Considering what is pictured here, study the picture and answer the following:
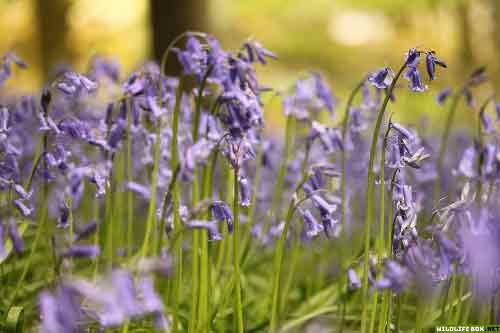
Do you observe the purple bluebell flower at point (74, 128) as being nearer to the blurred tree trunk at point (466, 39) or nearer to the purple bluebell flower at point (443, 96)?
the purple bluebell flower at point (443, 96)

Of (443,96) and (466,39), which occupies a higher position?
(466,39)

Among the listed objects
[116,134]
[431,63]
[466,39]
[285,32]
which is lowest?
[116,134]

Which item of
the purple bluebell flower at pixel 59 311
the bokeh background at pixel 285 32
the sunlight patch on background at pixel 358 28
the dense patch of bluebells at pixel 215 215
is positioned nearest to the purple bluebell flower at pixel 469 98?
the dense patch of bluebells at pixel 215 215

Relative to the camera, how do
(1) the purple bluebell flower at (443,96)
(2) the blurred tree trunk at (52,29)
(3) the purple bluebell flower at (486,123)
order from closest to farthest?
(3) the purple bluebell flower at (486,123), (1) the purple bluebell flower at (443,96), (2) the blurred tree trunk at (52,29)

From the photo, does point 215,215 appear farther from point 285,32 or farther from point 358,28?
point 285,32

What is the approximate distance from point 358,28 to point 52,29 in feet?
31.2

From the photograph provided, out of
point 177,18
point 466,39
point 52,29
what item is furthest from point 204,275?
point 466,39

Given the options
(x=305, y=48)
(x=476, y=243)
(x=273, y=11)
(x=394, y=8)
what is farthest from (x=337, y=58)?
(x=476, y=243)

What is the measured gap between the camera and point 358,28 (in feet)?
57.0

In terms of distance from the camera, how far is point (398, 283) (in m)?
1.67

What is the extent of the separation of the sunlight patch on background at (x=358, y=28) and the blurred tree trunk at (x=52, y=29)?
921cm

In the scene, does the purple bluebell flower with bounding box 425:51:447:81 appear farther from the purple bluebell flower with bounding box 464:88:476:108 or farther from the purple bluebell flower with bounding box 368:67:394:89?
the purple bluebell flower with bounding box 464:88:476:108

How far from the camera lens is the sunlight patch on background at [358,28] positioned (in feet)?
56.0

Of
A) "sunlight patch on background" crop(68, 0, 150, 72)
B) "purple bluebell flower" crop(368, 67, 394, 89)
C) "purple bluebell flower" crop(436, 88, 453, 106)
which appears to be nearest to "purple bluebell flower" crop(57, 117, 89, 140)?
"purple bluebell flower" crop(368, 67, 394, 89)
